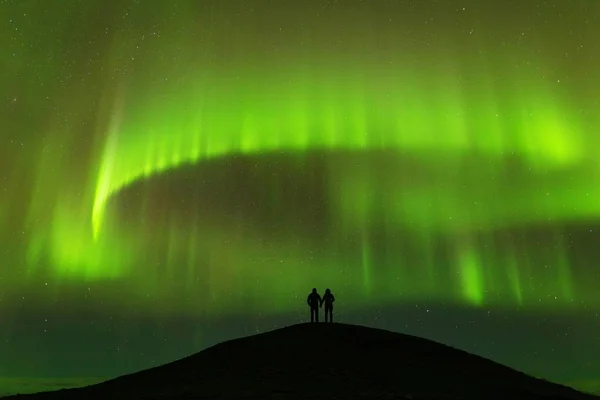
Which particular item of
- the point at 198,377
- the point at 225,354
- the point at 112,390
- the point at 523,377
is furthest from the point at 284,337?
the point at 523,377

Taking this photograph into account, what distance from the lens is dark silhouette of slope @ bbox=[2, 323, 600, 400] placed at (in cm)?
3812

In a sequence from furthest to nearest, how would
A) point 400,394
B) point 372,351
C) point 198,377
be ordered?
1. point 372,351
2. point 198,377
3. point 400,394

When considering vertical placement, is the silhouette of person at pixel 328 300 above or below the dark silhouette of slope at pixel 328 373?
above

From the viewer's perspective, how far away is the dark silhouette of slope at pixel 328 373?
38125 mm

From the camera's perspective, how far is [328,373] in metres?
40.9

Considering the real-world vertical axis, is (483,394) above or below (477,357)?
below

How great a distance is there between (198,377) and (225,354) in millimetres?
5378

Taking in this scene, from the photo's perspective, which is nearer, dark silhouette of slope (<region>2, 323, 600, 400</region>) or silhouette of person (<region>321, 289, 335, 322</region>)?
dark silhouette of slope (<region>2, 323, 600, 400</region>)

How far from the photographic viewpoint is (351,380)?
1564 inches

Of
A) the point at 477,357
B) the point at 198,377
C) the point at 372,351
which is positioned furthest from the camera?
the point at 477,357

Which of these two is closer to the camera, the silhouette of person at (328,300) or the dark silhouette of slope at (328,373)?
the dark silhouette of slope at (328,373)

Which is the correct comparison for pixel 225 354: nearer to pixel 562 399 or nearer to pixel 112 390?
pixel 112 390

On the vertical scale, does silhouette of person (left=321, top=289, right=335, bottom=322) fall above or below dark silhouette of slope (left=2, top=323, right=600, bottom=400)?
above

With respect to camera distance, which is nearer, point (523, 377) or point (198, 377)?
point (198, 377)
